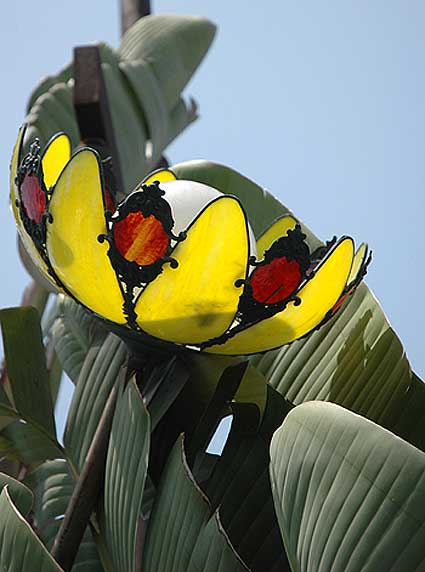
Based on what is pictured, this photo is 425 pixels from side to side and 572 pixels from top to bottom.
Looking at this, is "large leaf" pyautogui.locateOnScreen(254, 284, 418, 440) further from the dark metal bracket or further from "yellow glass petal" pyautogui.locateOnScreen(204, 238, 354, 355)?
the dark metal bracket

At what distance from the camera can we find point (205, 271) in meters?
0.49

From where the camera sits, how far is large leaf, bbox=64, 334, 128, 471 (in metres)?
0.65

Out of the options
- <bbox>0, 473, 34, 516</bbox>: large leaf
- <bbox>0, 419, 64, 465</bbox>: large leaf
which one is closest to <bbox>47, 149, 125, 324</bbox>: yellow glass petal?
<bbox>0, 473, 34, 516</bbox>: large leaf

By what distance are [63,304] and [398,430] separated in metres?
0.34

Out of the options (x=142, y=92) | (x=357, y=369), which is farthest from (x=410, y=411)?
(x=142, y=92)

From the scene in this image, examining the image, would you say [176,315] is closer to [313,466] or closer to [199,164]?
[313,466]

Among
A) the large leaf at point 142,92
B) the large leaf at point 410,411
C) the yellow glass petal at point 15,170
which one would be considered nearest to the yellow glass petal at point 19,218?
the yellow glass petal at point 15,170

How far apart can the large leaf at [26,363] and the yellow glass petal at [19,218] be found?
14 centimetres

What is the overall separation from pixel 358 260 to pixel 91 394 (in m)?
0.21

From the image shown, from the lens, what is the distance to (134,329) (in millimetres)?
524

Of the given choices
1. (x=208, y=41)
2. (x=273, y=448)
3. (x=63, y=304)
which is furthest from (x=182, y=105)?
(x=273, y=448)

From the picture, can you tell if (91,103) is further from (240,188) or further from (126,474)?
(126,474)

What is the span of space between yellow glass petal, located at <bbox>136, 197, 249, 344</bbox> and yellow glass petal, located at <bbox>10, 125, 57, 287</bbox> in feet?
0.27

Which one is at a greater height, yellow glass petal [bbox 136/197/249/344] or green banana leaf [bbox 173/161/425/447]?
yellow glass petal [bbox 136/197/249/344]
